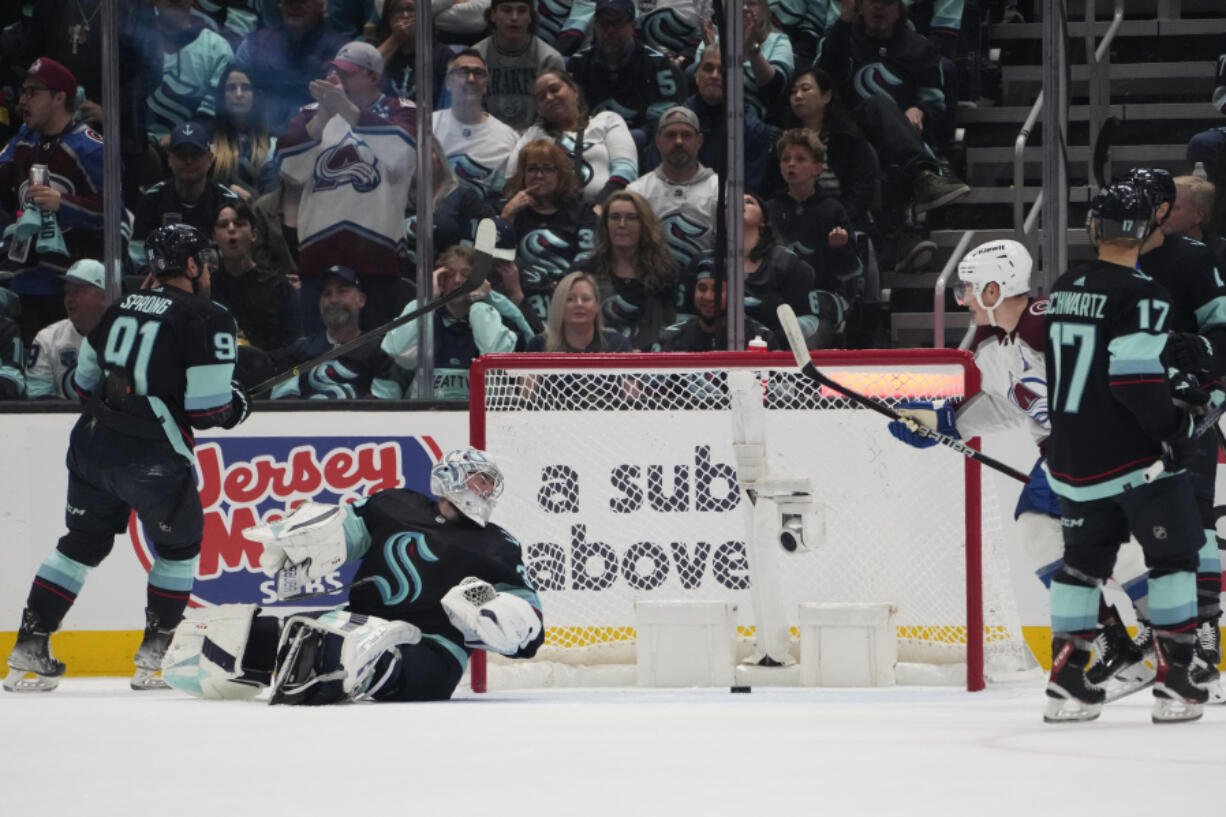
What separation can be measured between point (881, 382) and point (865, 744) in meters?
1.98

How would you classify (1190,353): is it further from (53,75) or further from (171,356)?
(53,75)

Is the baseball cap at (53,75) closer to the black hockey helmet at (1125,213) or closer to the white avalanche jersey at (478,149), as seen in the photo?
the white avalanche jersey at (478,149)

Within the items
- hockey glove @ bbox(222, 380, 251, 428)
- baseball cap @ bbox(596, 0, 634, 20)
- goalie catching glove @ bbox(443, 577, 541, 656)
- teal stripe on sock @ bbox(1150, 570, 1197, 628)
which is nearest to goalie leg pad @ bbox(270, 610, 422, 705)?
goalie catching glove @ bbox(443, 577, 541, 656)

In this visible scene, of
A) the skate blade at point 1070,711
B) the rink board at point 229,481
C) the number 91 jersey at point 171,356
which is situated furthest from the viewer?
the rink board at point 229,481

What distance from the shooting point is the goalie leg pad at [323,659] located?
430 cm

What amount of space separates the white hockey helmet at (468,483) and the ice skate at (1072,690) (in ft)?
4.74

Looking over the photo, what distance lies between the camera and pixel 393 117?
235 inches

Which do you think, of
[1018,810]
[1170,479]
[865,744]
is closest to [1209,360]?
[1170,479]

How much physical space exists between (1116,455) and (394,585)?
1741 millimetres

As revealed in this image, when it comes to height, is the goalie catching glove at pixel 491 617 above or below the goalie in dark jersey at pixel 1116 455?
below

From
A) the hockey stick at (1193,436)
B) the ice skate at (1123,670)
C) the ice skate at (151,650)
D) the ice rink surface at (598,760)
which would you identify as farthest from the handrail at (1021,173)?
the ice skate at (151,650)

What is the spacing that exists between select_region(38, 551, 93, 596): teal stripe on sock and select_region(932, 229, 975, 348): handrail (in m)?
2.66

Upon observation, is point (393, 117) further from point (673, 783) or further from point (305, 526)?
point (673, 783)

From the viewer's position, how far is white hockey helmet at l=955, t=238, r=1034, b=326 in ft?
15.6
